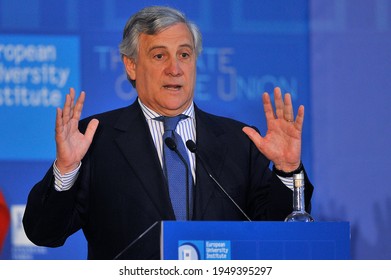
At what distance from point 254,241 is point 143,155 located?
0.98 m

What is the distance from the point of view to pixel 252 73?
14.2 feet

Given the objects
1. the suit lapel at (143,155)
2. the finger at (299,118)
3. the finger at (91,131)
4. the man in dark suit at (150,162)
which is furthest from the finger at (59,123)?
the finger at (299,118)

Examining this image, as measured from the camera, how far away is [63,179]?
2.92 metres

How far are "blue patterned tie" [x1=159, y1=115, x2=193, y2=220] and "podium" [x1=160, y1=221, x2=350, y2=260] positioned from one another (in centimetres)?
75

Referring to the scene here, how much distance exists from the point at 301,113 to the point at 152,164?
65 cm

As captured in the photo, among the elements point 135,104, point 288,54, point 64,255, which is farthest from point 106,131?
point 288,54

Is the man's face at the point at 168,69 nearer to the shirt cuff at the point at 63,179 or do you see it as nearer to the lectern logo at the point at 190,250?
the shirt cuff at the point at 63,179

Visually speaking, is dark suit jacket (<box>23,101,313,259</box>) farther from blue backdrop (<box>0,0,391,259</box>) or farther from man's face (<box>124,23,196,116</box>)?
blue backdrop (<box>0,0,391,259</box>)

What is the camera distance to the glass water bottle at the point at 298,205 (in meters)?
2.62

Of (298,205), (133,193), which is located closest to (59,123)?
(133,193)

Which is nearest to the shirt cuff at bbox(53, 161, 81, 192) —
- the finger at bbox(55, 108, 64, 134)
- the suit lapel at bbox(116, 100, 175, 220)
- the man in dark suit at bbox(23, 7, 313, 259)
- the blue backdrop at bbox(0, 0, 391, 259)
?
the man in dark suit at bbox(23, 7, 313, 259)

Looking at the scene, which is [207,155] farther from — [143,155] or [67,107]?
[67,107]

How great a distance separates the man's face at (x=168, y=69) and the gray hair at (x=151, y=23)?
2cm

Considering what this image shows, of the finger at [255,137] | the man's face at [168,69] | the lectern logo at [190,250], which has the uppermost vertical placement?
the man's face at [168,69]
